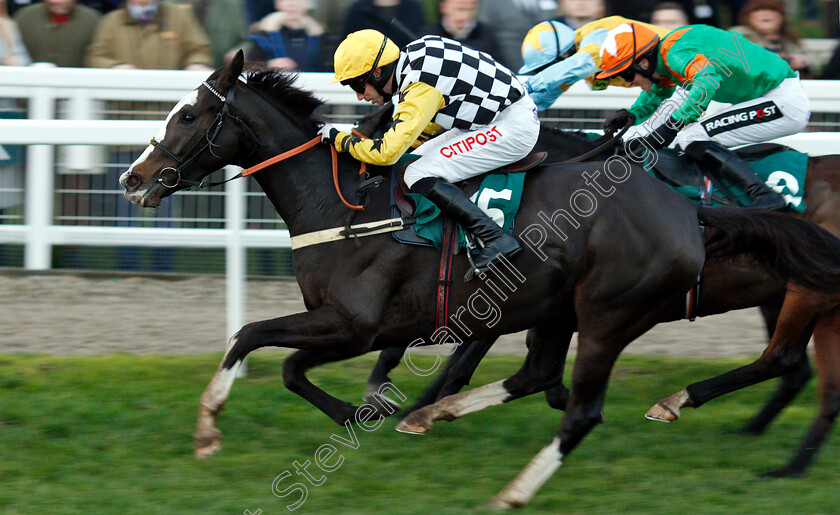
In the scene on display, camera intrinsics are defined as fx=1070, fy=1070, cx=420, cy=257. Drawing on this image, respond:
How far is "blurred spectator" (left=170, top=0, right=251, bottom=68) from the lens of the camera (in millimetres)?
7203

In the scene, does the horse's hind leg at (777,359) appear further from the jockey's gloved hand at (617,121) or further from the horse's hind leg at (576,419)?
the jockey's gloved hand at (617,121)

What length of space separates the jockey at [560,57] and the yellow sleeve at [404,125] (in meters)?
1.39

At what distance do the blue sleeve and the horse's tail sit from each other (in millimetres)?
1408

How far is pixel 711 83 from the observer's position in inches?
181

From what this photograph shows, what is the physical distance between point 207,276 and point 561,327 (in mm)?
3098

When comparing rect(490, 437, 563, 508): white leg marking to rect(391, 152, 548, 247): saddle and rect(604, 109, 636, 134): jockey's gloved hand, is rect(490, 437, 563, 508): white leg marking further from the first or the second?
rect(604, 109, 636, 134): jockey's gloved hand

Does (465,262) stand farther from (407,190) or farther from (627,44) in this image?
(627,44)

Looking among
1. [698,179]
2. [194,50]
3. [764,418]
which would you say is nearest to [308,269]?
[698,179]

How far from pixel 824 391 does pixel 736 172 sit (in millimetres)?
957

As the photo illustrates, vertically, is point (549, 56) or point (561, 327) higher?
point (549, 56)

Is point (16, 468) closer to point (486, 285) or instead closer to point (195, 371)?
point (195, 371)

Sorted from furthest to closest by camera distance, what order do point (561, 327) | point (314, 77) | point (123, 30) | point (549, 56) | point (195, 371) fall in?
point (123, 30) → point (314, 77) → point (549, 56) → point (195, 371) → point (561, 327)

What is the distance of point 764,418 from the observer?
15.2 feet

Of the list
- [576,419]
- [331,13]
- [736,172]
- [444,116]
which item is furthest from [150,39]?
[576,419]
